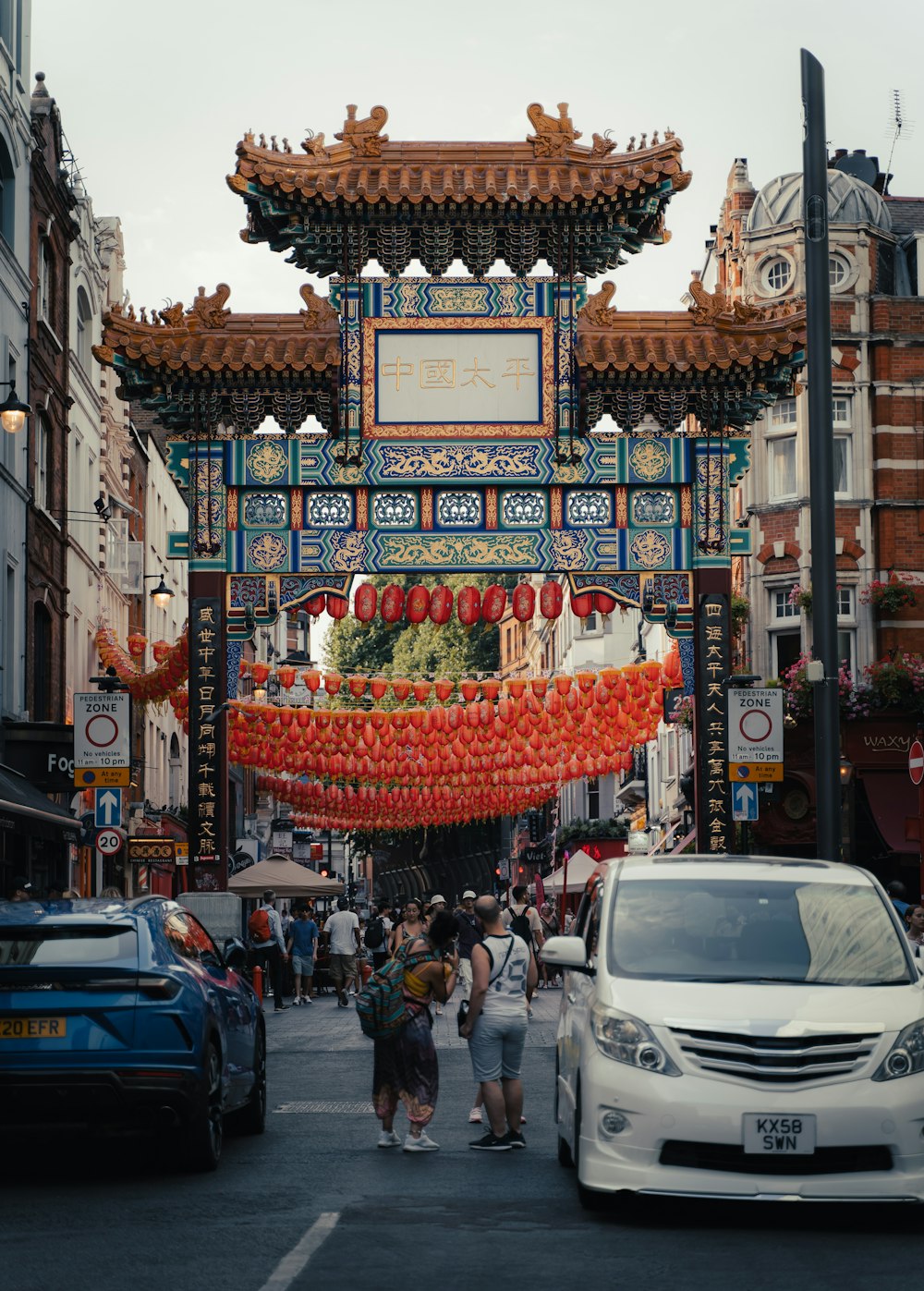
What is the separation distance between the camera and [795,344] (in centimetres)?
2747

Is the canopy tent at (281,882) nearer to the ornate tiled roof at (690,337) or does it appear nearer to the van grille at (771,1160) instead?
the ornate tiled roof at (690,337)

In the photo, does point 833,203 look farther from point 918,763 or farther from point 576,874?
point 918,763

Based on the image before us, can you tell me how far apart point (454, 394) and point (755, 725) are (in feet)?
22.5

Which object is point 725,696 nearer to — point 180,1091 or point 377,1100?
point 377,1100

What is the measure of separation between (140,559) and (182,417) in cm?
1794

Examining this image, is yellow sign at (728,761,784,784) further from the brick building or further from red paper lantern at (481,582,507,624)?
the brick building

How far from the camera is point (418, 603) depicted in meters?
27.5

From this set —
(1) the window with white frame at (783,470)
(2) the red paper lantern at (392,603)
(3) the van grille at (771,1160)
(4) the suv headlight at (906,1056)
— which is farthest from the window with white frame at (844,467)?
Answer: (3) the van grille at (771,1160)

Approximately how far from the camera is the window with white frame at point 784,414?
40031mm

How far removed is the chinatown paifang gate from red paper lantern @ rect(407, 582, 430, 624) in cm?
57

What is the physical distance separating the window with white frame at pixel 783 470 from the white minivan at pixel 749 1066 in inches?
1166

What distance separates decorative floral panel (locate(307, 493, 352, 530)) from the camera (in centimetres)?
2714

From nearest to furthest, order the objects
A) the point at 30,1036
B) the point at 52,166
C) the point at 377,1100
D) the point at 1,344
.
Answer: the point at 30,1036
the point at 377,1100
the point at 1,344
the point at 52,166

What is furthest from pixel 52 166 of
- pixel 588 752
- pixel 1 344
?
pixel 588 752
